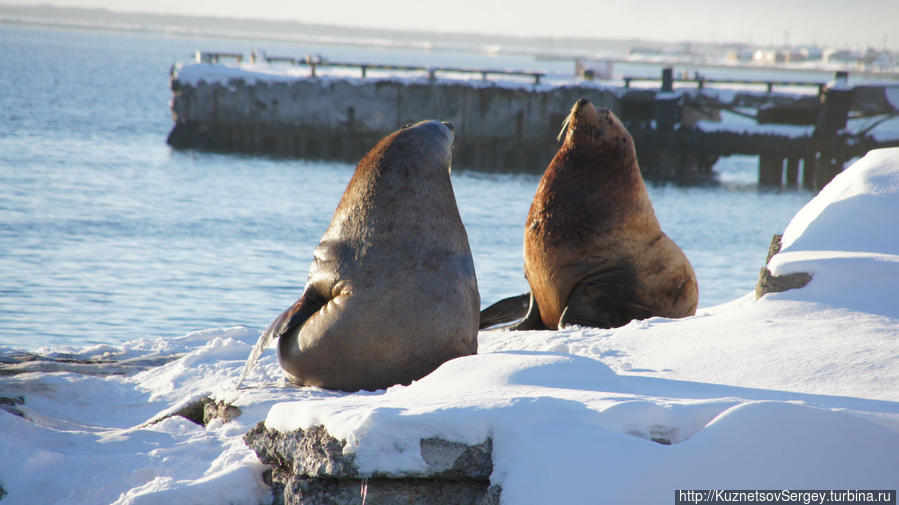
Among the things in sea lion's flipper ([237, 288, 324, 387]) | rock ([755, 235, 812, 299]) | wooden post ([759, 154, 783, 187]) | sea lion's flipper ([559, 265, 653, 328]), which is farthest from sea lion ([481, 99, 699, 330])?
wooden post ([759, 154, 783, 187])

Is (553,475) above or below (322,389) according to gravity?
above

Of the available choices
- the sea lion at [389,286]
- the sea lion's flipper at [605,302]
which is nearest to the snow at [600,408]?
the sea lion at [389,286]

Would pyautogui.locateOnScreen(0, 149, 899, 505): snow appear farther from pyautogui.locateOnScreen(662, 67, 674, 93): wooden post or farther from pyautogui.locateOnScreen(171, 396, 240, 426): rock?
pyautogui.locateOnScreen(662, 67, 674, 93): wooden post

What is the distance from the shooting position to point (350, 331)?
348 cm

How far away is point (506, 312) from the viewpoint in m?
5.61

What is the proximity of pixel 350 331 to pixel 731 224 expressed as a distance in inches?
575

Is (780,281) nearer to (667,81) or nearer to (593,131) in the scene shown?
(593,131)

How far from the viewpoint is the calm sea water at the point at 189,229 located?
333 inches

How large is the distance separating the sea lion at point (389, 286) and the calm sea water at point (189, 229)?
14.0 feet

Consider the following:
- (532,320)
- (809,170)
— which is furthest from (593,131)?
(809,170)

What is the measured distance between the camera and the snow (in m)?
2.41

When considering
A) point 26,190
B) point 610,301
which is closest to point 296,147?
point 26,190

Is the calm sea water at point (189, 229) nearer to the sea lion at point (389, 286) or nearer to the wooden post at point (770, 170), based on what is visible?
the wooden post at point (770, 170)

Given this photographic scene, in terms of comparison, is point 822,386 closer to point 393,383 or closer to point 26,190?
point 393,383
